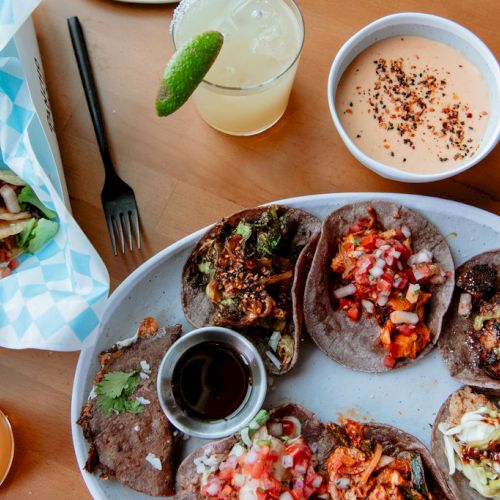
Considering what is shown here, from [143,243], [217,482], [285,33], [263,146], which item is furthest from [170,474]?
[285,33]

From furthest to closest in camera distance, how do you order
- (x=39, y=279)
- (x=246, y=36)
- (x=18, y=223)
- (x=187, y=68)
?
1. (x=18, y=223)
2. (x=39, y=279)
3. (x=246, y=36)
4. (x=187, y=68)

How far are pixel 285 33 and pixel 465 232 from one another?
47.0 inches

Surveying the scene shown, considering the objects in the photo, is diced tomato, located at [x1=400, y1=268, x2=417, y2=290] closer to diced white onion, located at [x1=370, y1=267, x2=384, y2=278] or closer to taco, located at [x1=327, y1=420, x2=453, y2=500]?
diced white onion, located at [x1=370, y1=267, x2=384, y2=278]

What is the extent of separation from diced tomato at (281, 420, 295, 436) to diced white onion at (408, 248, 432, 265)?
0.89m

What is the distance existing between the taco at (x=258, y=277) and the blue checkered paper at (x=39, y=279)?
1.47 ft

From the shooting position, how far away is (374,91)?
113 inches

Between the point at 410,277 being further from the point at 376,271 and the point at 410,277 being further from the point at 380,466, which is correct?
the point at 380,466

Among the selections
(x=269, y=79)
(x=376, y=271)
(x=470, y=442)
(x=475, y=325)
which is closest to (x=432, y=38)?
(x=269, y=79)

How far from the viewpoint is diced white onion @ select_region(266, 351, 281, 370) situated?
2.91m

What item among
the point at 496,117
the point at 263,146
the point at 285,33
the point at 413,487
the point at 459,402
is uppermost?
the point at 285,33

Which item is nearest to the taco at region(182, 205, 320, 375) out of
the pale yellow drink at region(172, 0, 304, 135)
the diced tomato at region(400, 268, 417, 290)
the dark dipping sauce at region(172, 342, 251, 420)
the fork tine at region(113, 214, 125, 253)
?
the dark dipping sauce at region(172, 342, 251, 420)

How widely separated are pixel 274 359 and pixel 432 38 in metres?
1.57

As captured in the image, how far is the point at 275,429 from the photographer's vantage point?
2.88 m

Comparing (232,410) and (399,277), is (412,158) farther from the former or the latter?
(232,410)
